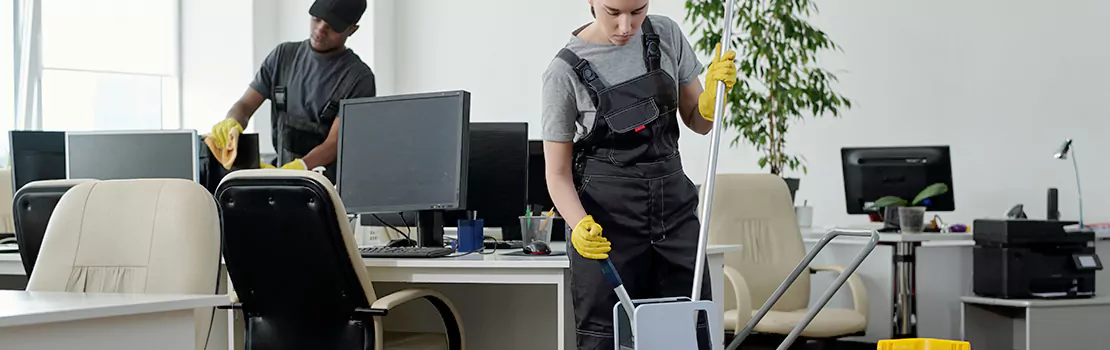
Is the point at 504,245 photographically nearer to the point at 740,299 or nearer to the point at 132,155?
the point at 740,299

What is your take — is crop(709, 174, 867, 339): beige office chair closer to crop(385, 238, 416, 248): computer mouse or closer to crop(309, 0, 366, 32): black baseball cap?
crop(385, 238, 416, 248): computer mouse

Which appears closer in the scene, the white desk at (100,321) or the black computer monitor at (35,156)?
the white desk at (100,321)

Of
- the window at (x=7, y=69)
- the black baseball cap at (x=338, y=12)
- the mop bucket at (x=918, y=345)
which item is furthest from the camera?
the window at (x=7, y=69)

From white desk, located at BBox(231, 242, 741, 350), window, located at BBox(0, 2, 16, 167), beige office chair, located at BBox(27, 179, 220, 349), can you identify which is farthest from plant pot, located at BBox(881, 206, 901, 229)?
window, located at BBox(0, 2, 16, 167)

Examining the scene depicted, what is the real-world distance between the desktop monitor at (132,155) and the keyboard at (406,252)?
2.92ft

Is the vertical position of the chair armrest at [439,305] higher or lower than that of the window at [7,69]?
lower

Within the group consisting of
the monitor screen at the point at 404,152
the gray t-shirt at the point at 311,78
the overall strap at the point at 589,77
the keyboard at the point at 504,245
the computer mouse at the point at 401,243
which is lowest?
the keyboard at the point at 504,245

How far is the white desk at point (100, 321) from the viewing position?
158 cm

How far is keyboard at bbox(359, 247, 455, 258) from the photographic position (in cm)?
291

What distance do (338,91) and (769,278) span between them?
70.5 inches

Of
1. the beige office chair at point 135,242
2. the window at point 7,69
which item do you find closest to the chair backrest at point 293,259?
the beige office chair at point 135,242

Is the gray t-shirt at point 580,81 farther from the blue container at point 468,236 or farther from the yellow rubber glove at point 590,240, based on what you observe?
the blue container at point 468,236

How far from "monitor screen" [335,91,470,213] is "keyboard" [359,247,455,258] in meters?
0.12

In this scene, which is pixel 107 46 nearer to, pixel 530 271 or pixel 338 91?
pixel 338 91
